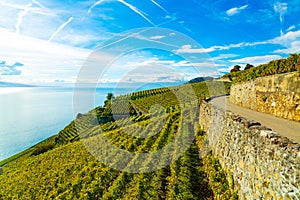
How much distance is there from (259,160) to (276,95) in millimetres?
7625

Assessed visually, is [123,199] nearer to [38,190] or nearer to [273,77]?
[38,190]

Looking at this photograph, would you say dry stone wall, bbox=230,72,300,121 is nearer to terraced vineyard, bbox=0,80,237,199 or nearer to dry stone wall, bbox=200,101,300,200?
dry stone wall, bbox=200,101,300,200

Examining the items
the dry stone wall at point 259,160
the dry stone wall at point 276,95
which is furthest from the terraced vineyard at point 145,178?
the dry stone wall at point 276,95

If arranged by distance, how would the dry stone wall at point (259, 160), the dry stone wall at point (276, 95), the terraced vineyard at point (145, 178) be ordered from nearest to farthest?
1. the dry stone wall at point (259, 160)
2. the terraced vineyard at point (145, 178)
3. the dry stone wall at point (276, 95)

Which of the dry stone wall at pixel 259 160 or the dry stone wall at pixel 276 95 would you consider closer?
the dry stone wall at pixel 259 160

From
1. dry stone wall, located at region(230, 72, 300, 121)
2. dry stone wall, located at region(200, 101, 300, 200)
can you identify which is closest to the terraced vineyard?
dry stone wall, located at region(200, 101, 300, 200)

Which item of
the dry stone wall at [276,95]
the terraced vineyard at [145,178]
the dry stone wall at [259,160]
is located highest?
the dry stone wall at [276,95]

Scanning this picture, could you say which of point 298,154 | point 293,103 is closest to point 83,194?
point 298,154

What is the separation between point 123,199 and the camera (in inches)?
418

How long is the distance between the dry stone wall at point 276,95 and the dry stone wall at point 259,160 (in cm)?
328

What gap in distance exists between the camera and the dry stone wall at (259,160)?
470 cm

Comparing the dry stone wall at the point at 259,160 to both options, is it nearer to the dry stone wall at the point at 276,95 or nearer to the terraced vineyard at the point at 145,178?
the terraced vineyard at the point at 145,178

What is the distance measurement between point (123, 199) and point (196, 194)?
3506 mm

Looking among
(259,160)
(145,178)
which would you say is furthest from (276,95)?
(145,178)
